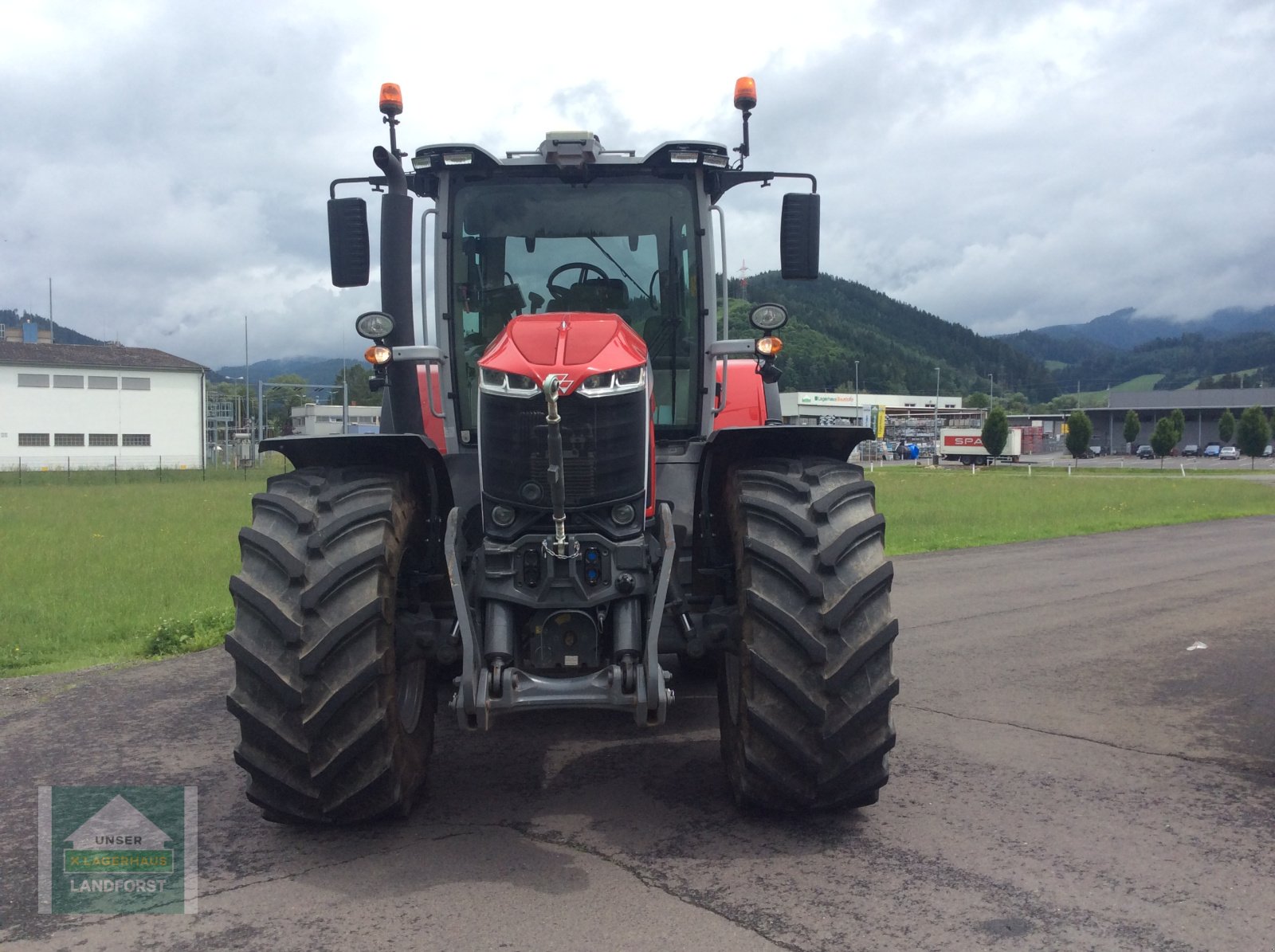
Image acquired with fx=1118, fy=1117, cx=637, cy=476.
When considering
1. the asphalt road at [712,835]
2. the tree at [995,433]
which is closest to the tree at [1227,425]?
the tree at [995,433]

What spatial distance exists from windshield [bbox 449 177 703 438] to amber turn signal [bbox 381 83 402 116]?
72cm

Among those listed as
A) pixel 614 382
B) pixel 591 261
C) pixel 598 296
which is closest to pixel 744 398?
pixel 598 296

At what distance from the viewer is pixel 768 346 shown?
551 cm

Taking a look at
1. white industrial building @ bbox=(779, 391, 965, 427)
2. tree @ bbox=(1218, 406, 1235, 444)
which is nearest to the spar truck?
white industrial building @ bbox=(779, 391, 965, 427)

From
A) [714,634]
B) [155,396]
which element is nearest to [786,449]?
[714,634]

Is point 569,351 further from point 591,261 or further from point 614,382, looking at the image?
point 591,261

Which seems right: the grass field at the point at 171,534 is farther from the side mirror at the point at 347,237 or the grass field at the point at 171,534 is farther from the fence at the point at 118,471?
the side mirror at the point at 347,237

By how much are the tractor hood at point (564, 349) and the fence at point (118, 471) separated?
1109 inches

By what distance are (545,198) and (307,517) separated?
2103 mm

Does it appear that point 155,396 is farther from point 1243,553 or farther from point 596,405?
point 596,405

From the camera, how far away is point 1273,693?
7465mm

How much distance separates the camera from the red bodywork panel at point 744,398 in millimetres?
6543

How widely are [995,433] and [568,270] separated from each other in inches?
3315

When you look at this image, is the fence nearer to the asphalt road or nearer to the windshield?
the asphalt road
